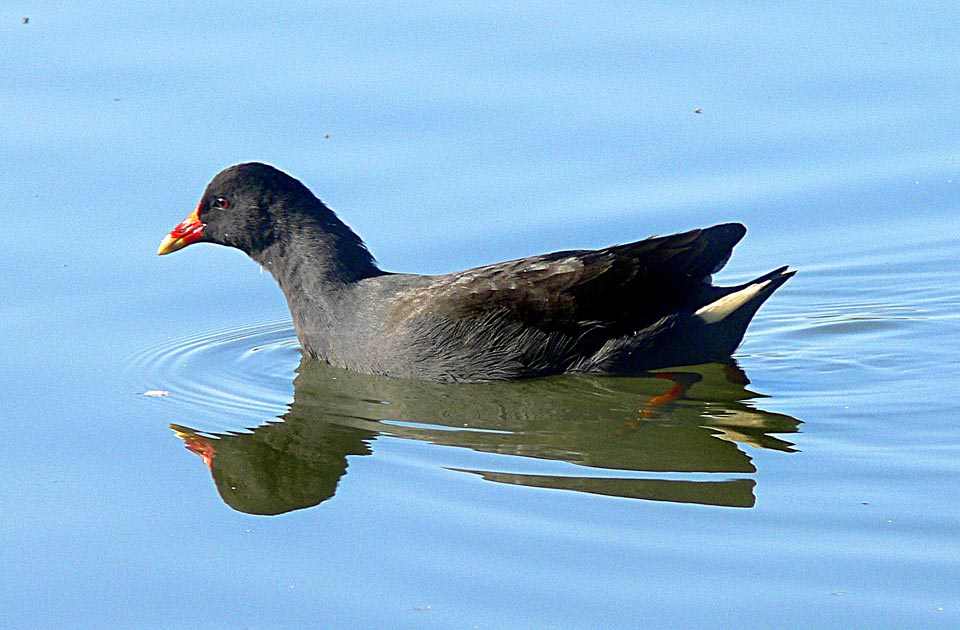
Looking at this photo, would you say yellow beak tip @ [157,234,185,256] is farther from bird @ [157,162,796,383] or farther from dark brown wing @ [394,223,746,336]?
dark brown wing @ [394,223,746,336]

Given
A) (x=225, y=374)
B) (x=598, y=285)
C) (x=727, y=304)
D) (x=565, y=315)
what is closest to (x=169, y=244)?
(x=225, y=374)

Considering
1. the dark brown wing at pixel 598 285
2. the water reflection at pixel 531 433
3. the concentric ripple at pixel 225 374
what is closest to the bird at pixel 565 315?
the dark brown wing at pixel 598 285

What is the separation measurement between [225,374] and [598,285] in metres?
2.11

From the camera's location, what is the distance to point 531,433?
7078 millimetres

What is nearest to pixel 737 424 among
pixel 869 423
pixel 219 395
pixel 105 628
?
pixel 869 423

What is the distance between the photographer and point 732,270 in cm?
912

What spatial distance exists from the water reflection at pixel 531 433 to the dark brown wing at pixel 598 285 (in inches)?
13.9

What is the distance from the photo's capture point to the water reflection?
639 centimetres

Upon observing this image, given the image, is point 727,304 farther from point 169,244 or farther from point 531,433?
point 169,244

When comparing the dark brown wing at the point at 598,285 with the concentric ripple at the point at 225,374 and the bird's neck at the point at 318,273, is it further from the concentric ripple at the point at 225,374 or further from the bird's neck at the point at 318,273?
the concentric ripple at the point at 225,374

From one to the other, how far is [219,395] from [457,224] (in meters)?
2.26

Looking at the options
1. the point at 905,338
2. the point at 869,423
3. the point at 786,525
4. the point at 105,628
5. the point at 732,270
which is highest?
the point at 732,270

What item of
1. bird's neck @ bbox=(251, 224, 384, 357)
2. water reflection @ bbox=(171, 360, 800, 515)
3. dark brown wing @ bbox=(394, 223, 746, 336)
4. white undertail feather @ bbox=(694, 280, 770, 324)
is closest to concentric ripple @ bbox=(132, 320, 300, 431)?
water reflection @ bbox=(171, 360, 800, 515)

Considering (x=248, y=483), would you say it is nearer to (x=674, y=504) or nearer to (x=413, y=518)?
(x=413, y=518)
